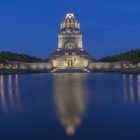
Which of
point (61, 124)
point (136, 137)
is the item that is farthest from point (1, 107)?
point (136, 137)

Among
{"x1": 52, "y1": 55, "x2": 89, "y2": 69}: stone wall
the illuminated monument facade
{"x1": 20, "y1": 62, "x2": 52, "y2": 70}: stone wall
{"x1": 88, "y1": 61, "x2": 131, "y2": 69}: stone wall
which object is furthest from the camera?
the illuminated monument facade

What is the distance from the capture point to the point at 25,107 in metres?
17.8

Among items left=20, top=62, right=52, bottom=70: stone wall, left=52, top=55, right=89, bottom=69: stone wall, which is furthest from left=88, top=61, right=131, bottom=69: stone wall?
left=20, top=62, right=52, bottom=70: stone wall

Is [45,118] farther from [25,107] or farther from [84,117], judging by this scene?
[25,107]

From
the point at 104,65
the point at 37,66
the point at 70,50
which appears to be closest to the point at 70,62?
the point at 70,50

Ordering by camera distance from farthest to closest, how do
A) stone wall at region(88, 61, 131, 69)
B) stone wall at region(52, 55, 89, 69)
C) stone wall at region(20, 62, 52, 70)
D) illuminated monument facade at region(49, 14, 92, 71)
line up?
illuminated monument facade at region(49, 14, 92, 71)
stone wall at region(52, 55, 89, 69)
stone wall at region(20, 62, 52, 70)
stone wall at region(88, 61, 131, 69)

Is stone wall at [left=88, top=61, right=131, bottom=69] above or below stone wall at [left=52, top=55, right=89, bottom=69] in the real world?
below

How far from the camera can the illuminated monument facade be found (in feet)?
486

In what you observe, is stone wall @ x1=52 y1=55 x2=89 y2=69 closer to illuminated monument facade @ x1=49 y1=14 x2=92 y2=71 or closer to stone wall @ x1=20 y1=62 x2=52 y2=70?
illuminated monument facade @ x1=49 y1=14 x2=92 y2=71

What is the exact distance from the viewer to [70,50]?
156m

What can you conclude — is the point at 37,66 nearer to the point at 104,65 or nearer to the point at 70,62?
the point at 70,62

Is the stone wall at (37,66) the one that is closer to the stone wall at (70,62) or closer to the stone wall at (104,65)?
the stone wall at (70,62)

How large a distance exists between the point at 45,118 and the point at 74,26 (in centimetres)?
15479

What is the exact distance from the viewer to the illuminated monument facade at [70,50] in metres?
148
